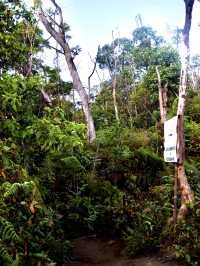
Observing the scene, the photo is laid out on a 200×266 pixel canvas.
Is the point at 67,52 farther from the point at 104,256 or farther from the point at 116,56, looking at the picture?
the point at 116,56

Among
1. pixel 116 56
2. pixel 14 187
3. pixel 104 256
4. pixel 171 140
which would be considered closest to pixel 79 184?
pixel 104 256

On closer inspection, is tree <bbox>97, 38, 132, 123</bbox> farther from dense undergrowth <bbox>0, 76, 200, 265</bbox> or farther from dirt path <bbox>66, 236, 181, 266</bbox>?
dirt path <bbox>66, 236, 181, 266</bbox>

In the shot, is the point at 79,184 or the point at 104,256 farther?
the point at 79,184

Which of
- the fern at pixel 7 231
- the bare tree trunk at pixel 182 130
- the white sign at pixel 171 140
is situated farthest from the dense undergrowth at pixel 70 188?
the white sign at pixel 171 140

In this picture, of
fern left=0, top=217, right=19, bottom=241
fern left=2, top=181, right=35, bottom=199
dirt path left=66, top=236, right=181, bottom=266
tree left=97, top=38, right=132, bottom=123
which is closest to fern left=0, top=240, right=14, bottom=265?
fern left=0, top=217, right=19, bottom=241

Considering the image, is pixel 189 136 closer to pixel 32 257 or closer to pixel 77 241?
pixel 77 241

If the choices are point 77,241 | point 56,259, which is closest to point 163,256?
point 56,259

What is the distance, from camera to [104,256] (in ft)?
25.6

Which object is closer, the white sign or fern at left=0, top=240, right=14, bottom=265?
fern at left=0, top=240, right=14, bottom=265

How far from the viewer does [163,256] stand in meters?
6.98

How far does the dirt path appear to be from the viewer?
273 inches

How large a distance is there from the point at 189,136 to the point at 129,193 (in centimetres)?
523

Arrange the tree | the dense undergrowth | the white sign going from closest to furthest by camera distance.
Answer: the dense undergrowth
the white sign
the tree

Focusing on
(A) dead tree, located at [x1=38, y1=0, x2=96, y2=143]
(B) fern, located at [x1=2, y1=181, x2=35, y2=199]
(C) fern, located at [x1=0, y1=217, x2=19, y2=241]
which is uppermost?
(A) dead tree, located at [x1=38, y1=0, x2=96, y2=143]
